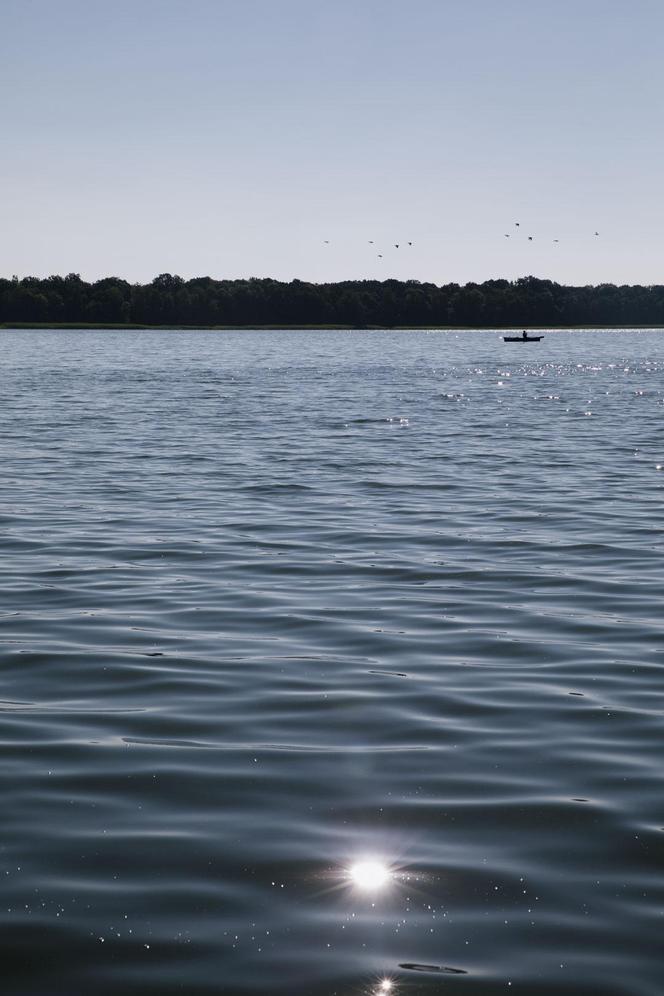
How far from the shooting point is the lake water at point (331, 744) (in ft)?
20.4

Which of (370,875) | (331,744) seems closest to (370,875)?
(370,875)

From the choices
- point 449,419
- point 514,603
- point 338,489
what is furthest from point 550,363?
point 514,603

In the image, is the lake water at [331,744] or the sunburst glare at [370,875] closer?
the lake water at [331,744]

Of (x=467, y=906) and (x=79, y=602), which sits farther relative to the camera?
(x=79, y=602)

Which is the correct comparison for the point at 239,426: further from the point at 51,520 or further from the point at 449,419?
the point at 51,520

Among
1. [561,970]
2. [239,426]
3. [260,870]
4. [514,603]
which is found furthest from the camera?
[239,426]

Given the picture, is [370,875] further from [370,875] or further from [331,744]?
[331,744]

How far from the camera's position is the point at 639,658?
469 inches

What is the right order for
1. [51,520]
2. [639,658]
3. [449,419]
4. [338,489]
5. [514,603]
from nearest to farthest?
1. [639,658]
2. [514,603]
3. [51,520]
4. [338,489]
5. [449,419]

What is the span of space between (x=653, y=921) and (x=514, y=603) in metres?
8.02

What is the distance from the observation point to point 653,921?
21.2ft

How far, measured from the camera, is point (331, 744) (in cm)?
936

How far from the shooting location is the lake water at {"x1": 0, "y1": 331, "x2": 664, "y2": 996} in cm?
623

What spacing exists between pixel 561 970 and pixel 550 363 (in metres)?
112
